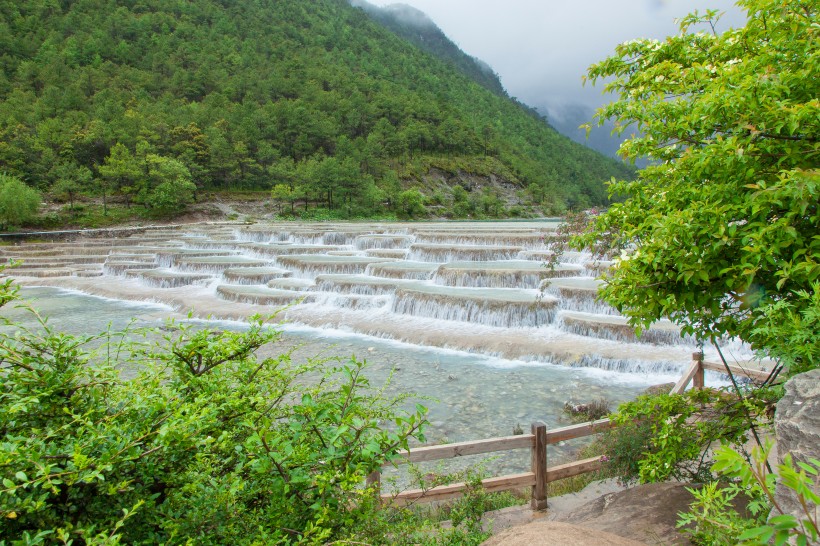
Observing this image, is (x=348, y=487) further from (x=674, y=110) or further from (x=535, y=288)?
(x=535, y=288)

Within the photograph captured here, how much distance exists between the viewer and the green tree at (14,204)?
1375 inches

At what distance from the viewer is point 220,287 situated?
1894 centimetres

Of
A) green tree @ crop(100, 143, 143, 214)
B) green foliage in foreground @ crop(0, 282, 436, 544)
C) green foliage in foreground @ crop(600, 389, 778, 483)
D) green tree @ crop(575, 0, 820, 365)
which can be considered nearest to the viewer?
green foliage in foreground @ crop(0, 282, 436, 544)

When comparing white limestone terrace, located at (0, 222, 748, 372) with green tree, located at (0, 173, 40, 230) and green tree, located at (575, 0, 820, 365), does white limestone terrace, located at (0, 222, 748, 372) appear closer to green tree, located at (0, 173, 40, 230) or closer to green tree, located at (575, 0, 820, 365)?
green tree, located at (575, 0, 820, 365)

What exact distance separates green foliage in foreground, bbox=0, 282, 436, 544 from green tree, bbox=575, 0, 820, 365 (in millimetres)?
1915

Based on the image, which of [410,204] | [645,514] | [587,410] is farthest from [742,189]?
[410,204]

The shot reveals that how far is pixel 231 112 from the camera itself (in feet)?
255

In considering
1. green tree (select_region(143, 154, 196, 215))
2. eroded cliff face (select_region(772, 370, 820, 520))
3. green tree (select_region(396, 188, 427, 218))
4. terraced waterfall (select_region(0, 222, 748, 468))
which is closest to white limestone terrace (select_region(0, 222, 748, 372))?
terraced waterfall (select_region(0, 222, 748, 468))

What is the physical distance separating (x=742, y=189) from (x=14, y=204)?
1768 inches

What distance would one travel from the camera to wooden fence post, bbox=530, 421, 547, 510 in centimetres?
521

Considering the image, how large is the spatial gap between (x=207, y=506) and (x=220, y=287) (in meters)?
18.0

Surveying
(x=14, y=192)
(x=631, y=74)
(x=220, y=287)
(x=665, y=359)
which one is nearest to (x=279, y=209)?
(x=14, y=192)

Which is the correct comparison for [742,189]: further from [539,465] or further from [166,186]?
[166,186]

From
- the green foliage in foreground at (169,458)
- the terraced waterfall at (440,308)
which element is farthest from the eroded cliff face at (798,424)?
the terraced waterfall at (440,308)
